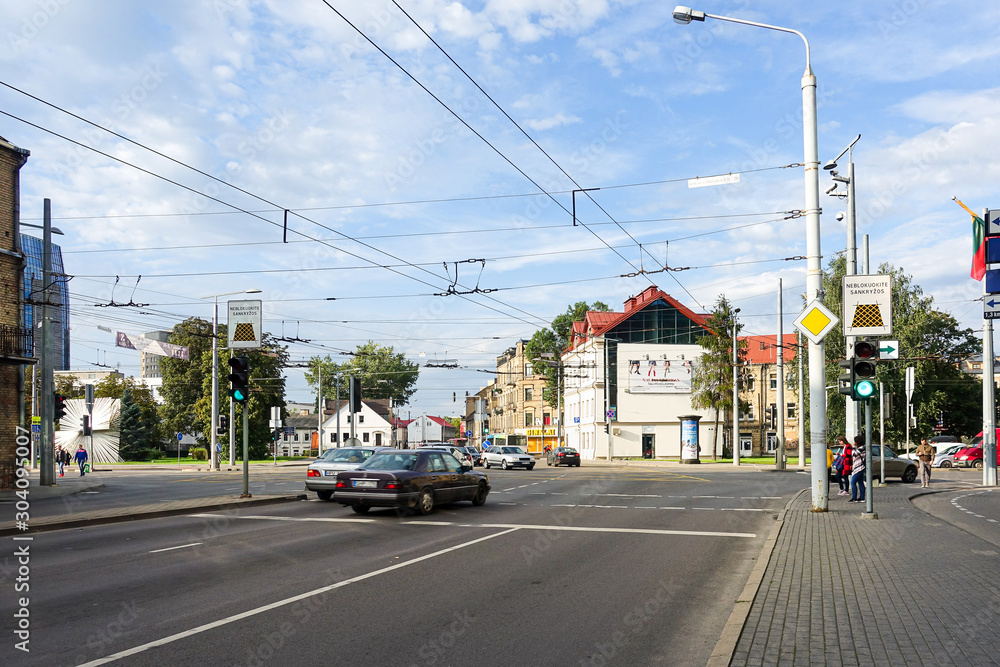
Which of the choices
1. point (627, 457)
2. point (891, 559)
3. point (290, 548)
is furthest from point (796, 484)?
point (627, 457)

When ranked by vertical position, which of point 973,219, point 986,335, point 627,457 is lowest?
point 627,457

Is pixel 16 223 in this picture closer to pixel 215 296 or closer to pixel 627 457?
pixel 215 296

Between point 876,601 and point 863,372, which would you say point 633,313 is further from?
point 876,601

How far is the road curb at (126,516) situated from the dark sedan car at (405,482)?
310 centimetres

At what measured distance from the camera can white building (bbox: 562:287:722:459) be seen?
6812 cm

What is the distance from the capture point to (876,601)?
305 inches

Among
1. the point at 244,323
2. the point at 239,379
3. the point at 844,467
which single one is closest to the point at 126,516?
the point at 239,379

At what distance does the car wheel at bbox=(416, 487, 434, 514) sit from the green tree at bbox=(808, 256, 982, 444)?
43.3m

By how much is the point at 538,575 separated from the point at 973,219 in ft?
55.6

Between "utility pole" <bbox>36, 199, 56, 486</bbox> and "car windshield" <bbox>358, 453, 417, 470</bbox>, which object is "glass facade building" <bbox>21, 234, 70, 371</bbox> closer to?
"utility pole" <bbox>36, 199, 56, 486</bbox>

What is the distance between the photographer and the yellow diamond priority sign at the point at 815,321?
16.3m

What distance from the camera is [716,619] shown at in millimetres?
7520

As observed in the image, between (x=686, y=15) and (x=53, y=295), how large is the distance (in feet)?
75.5

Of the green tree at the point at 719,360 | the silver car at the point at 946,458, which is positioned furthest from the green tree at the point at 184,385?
the silver car at the point at 946,458
